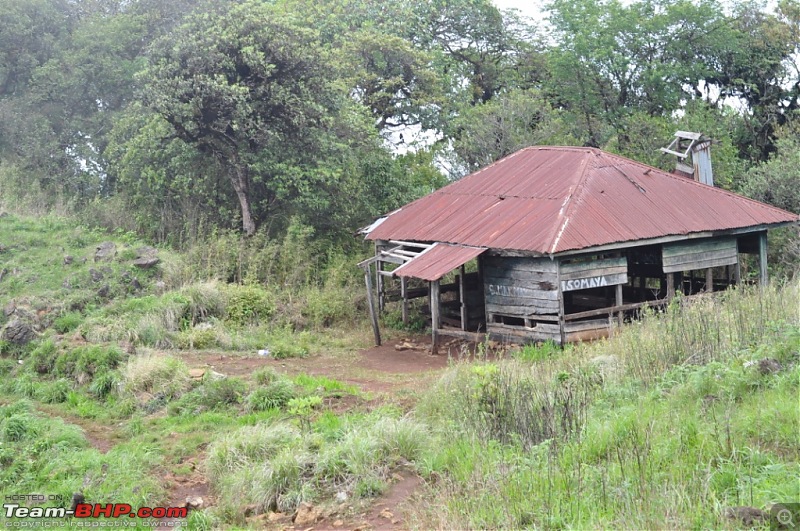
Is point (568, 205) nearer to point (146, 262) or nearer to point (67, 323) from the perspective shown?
point (146, 262)

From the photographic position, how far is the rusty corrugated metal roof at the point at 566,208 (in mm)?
14711

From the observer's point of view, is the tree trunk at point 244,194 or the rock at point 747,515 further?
the tree trunk at point 244,194

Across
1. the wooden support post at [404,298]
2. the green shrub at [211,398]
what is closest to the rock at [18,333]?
the green shrub at [211,398]

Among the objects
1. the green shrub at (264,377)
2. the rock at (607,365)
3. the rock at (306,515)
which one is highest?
the rock at (607,365)

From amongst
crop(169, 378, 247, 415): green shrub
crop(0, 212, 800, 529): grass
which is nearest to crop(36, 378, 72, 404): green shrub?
crop(0, 212, 800, 529): grass

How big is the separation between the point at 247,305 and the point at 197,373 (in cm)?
501

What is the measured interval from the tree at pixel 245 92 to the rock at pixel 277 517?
1348 cm

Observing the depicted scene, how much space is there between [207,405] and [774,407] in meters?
7.56

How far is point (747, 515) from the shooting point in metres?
4.58

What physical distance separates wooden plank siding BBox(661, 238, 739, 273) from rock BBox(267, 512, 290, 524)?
1122cm

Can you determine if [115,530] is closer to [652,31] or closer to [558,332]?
[558,332]

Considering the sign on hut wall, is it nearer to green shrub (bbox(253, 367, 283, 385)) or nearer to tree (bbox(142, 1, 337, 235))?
green shrub (bbox(253, 367, 283, 385))

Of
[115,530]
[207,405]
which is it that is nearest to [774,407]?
[115,530]

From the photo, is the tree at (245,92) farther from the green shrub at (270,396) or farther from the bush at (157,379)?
the green shrub at (270,396)
